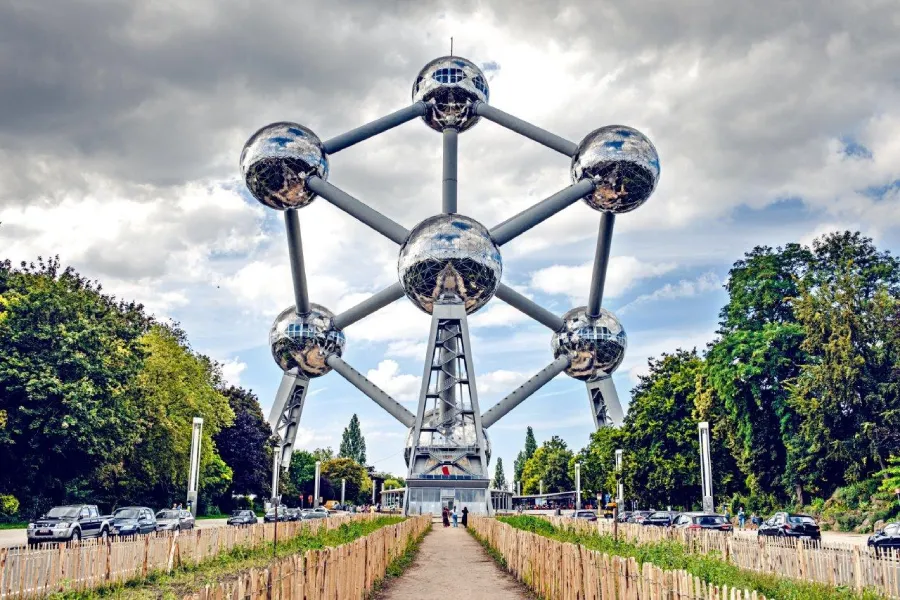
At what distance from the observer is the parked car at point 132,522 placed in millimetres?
25938

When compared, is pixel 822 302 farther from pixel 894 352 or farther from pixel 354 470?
pixel 354 470

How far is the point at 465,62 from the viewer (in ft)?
177

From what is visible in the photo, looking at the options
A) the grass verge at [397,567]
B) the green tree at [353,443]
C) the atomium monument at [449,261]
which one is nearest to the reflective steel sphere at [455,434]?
the atomium monument at [449,261]

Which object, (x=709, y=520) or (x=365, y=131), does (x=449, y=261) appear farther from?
(x=709, y=520)

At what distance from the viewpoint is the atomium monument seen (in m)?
46.1

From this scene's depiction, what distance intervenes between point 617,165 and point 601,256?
6338 millimetres

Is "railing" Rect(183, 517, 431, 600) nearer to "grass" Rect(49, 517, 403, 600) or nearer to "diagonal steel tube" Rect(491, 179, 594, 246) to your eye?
"grass" Rect(49, 517, 403, 600)

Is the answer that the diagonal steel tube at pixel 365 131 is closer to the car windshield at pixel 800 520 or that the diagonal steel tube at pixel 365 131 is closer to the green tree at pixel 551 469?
the car windshield at pixel 800 520

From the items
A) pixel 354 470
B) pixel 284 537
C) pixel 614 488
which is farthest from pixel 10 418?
pixel 354 470

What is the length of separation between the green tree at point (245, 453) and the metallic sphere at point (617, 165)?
32.6 m

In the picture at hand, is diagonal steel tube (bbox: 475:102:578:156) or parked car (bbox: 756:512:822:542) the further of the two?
diagonal steel tube (bbox: 475:102:578:156)

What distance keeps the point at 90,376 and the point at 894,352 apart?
35.9 metres

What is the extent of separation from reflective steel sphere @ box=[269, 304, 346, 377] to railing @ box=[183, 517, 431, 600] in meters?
42.9

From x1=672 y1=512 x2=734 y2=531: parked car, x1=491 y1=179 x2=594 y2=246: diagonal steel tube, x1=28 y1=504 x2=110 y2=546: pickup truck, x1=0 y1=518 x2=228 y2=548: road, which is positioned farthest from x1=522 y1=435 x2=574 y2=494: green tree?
x1=28 y1=504 x2=110 y2=546: pickup truck
